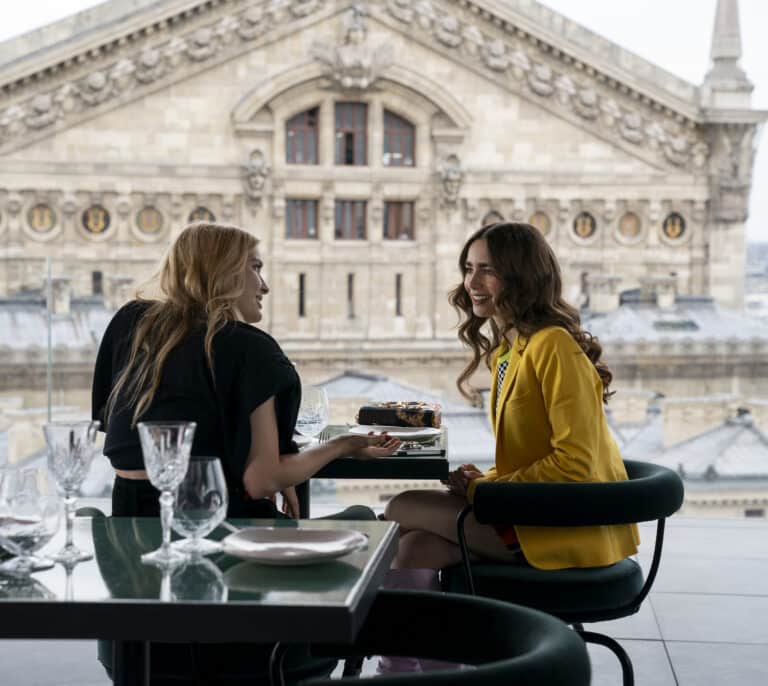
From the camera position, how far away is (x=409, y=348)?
606 inches

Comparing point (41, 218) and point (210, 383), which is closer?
point (210, 383)

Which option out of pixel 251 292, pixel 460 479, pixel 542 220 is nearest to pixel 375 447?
pixel 460 479

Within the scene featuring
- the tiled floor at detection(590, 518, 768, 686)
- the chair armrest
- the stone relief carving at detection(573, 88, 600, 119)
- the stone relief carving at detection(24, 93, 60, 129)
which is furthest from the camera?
the stone relief carving at detection(573, 88, 600, 119)

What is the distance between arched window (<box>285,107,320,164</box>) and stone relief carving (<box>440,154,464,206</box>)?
1.57m

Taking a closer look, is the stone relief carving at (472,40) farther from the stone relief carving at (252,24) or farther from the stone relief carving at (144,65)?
the stone relief carving at (252,24)

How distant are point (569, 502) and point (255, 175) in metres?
13.2

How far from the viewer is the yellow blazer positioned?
7.27ft

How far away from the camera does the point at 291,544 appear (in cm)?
155

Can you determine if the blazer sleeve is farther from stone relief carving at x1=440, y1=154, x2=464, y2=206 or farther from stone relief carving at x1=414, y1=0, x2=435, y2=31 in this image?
stone relief carving at x1=440, y1=154, x2=464, y2=206

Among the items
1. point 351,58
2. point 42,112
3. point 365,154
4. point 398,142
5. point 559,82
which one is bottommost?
point 365,154

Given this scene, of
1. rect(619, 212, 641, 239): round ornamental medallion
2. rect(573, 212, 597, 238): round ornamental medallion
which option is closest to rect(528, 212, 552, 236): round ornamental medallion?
rect(573, 212, 597, 238): round ornamental medallion

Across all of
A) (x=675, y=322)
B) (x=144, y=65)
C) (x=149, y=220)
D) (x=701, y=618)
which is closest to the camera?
(x=701, y=618)

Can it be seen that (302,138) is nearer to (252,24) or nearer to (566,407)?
(252,24)

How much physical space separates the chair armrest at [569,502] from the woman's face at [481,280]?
442 millimetres
